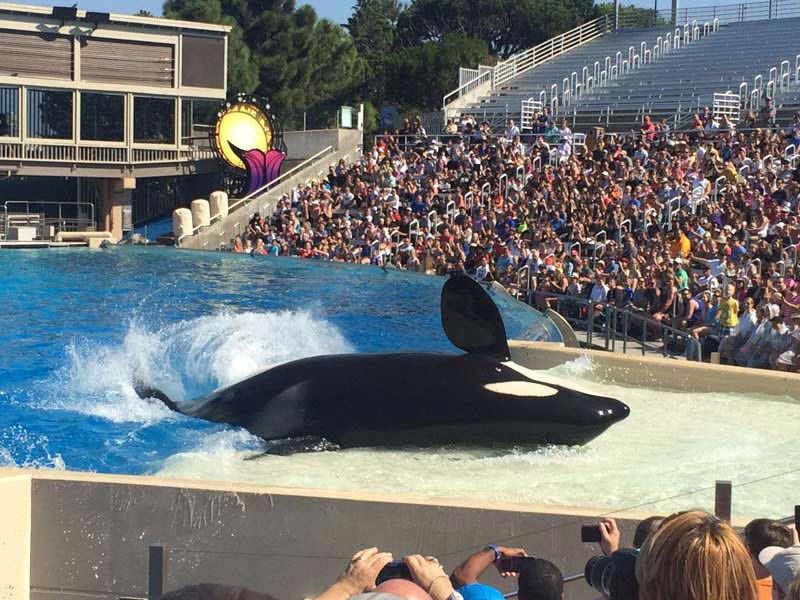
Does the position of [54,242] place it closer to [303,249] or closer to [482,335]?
[303,249]

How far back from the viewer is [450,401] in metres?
7.70

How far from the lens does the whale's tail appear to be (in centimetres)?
921

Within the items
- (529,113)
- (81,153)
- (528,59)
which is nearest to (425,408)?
(529,113)

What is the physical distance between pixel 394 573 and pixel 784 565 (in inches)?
45.5

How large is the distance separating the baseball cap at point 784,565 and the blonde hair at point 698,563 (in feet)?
1.68

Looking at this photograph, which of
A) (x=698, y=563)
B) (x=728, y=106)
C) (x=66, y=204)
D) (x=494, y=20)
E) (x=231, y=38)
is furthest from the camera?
(x=494, y=20)

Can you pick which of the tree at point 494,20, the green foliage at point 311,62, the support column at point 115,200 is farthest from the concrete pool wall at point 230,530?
the tree at point 494,20

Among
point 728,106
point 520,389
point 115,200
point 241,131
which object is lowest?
point 520,389

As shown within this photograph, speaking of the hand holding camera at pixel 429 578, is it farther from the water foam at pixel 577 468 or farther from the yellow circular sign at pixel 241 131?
the yellow circular sign at pixel 241 131

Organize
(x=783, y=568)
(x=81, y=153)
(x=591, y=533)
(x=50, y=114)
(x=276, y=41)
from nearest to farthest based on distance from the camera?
(x=783, y=568) → (x=591, y=533) → (x=81, y=153) → (x=50, y=114) → (x=276, y=41)

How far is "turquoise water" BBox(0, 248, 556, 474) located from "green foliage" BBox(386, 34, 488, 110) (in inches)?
1137

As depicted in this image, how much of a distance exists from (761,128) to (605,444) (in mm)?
18215

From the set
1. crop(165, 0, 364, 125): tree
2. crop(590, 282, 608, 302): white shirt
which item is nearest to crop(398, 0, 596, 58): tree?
crop(165, 0, 364, 125): tree

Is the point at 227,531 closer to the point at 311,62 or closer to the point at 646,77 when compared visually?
the point at 646,77
